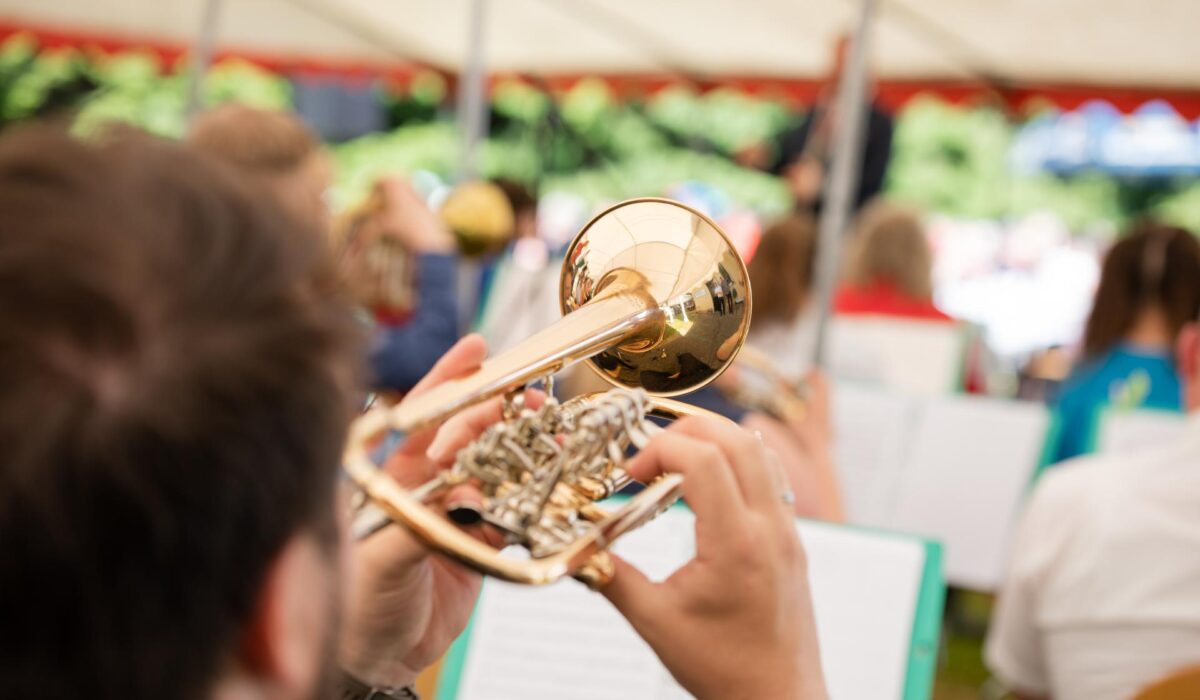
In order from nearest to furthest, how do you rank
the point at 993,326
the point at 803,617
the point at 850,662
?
the point at 803,617
the point at 850,662
the point at 993,326

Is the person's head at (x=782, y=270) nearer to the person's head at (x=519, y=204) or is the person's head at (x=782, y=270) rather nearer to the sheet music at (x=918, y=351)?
the sheet music at (x=918, y=351)

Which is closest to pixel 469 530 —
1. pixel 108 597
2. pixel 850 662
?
pixel 108 597

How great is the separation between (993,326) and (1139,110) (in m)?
1.72

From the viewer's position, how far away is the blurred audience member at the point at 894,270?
4.21 meters

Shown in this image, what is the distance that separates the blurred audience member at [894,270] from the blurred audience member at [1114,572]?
208 cm

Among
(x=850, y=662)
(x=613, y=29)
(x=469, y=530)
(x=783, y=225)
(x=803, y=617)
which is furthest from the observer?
(x=613, y=29)

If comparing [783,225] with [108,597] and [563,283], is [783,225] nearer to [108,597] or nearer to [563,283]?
[563,283]

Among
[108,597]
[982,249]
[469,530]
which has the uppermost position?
[108,597]

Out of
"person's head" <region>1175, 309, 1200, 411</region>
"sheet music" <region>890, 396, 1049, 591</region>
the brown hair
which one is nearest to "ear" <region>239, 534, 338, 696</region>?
the brown hair

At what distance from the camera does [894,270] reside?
4266 mm

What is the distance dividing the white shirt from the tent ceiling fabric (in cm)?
400

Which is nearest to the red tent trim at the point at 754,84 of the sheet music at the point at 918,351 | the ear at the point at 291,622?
the sheet music at the point at 918,351

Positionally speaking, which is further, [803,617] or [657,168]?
[657,168]

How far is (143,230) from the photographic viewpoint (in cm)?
51
